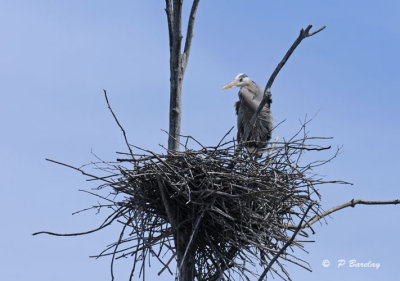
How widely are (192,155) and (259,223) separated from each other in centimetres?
64

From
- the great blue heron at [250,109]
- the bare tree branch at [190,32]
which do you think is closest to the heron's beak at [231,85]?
the great blue heron at [250,109]

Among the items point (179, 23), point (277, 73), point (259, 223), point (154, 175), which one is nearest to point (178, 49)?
point (179, 23)

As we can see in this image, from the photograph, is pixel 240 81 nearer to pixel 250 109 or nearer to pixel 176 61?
pixel 250 109

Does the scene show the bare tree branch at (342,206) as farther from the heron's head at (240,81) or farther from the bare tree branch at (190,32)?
the heron's head at (240,81)

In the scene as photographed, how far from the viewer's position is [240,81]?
8688mm

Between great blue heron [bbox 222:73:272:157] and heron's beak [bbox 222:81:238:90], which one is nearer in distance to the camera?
great blue heron [bbox 222:73:272:157]

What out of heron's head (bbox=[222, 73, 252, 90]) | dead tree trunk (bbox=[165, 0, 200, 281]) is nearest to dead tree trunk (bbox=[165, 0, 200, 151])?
dead tree trunk (bbox=[165, 0, 200, 281])

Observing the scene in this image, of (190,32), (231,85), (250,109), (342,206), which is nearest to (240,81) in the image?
(231,85)

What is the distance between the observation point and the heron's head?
8594mm

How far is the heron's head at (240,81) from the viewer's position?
859 cm

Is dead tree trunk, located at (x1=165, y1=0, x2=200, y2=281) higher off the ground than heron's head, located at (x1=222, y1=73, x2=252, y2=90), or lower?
lower

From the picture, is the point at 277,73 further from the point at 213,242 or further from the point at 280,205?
the point at 213,242

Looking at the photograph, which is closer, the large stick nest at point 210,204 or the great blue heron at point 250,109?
the large stick nest at point 210,204

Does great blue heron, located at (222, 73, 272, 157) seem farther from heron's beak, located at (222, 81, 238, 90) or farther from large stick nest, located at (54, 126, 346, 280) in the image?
large stick nest, located at (54, 126, 346, 280)
